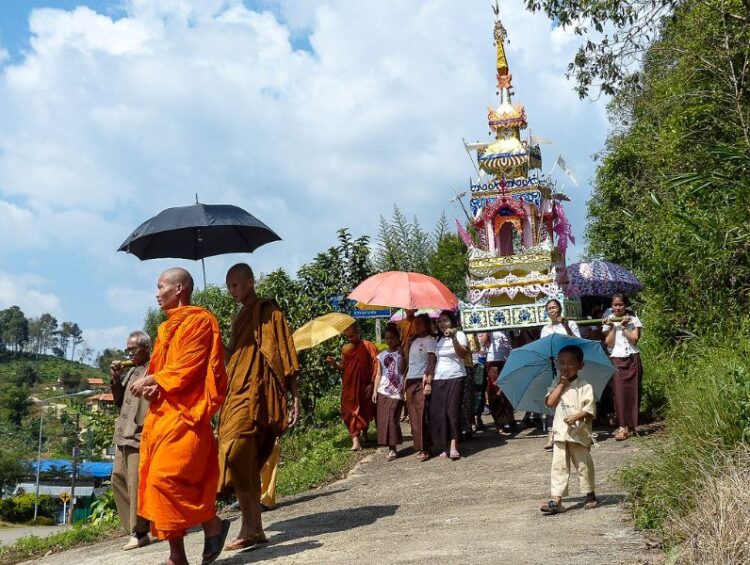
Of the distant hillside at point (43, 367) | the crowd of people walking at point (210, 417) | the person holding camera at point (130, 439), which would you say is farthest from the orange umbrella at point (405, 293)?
the distant hillside at point (43, 367)

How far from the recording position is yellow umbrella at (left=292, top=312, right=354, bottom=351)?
38.7 ft

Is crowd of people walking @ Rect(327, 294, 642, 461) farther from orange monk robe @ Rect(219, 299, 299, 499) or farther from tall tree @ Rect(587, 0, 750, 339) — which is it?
orange monk robe @ Rect(219, 299, 299, 499)

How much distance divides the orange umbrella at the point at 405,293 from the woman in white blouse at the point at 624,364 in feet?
5.98

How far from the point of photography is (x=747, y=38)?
1073cm

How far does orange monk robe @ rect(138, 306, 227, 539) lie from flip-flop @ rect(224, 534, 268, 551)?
0.69 m

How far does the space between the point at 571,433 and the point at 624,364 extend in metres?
3.76

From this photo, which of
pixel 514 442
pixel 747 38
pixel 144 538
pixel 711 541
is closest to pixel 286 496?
pixel 144 538

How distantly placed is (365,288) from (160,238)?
10.8ft

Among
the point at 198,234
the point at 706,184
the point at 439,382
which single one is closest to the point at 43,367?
the point at 439,382

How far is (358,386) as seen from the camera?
12031mm

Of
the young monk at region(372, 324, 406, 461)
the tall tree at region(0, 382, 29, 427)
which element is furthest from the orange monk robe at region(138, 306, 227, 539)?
the tall tree at region(0, 382, 29, 427)

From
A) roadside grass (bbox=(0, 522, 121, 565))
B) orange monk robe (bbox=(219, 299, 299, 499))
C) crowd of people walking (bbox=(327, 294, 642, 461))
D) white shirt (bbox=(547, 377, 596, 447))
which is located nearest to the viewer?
orange monk robe (bbox=(219, 299, 299, 499))

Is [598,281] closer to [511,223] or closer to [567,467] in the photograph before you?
[511,223]

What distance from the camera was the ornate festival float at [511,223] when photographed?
14133mm
